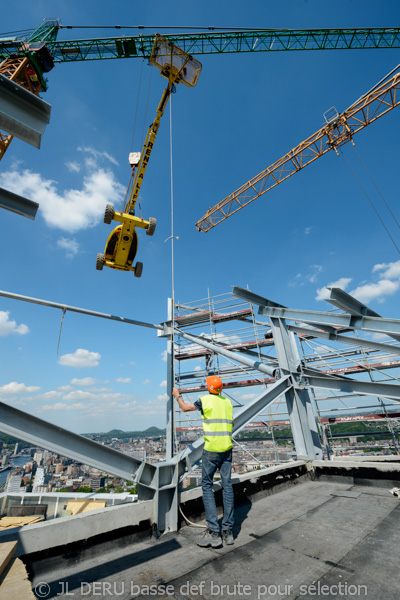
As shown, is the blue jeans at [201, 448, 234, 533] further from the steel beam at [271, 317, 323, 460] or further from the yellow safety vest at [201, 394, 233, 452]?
the steel beam at [271, 317, 323, 460]

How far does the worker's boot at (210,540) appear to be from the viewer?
290 cm

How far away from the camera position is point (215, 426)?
3418 mm

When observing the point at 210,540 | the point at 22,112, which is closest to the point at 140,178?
the point at 22,112

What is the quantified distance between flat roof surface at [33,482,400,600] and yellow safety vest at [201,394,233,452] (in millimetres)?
1010

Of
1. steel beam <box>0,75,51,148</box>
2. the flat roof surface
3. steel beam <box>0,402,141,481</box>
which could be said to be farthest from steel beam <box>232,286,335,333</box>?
steel beam <box>0,75,51,148</box>

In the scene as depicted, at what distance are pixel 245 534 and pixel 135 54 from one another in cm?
3764

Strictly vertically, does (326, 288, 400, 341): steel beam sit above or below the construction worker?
above

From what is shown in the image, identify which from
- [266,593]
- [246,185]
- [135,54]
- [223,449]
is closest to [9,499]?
[223,449]

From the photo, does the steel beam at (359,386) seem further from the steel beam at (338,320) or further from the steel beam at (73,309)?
the steel beam at (73,309)

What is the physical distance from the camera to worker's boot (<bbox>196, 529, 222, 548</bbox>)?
2898 millimetres

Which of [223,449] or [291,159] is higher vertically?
[291,159]

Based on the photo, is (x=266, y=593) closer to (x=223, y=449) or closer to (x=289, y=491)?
(x=223, y=449)

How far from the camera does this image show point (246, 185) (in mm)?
30266

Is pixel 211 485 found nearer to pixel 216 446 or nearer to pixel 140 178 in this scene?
pixel 216 446
